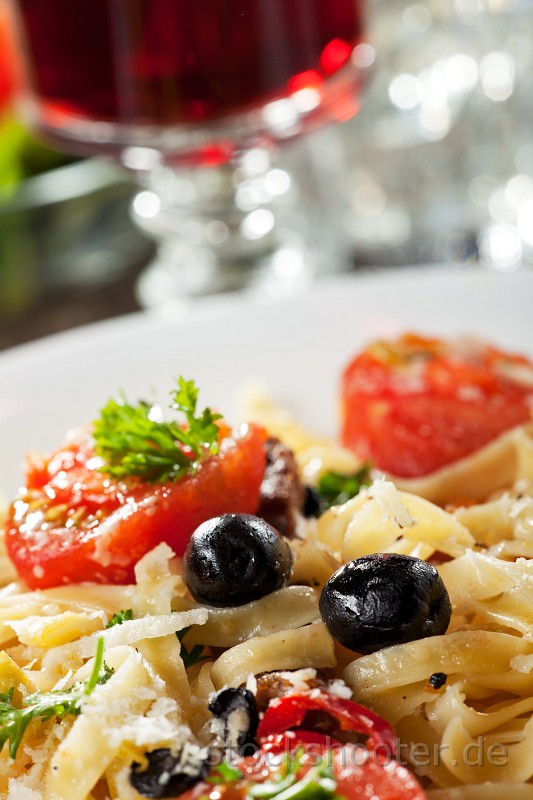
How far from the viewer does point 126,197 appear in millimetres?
5305

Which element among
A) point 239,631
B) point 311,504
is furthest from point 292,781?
point 311,504

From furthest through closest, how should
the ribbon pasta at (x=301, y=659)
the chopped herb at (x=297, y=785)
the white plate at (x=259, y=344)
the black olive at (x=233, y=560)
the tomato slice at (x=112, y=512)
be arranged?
the white plate at (x=259, y=344) → the tomato slice at (x=112, y=512) → the black olive at (x=233, y=560) → the ribbon pasta at (x=301, y=659) → the chopped herb at (x=297, y=785)

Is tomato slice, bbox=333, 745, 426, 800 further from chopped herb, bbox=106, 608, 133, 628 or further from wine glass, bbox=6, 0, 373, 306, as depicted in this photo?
wine glass, bbox=6, 0, 373, 306

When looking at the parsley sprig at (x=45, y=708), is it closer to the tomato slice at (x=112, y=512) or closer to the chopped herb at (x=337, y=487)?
the tomato slice at (x=112, y=512)

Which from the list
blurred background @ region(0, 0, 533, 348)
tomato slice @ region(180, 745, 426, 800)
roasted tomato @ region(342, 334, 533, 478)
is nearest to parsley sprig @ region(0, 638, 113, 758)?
tomato slice @ region(180, 745, 426, 800)

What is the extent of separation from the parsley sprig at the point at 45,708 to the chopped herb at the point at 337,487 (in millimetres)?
1010

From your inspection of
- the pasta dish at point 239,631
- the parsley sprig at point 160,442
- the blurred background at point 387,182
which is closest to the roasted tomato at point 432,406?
the pasta dish at point 239,631

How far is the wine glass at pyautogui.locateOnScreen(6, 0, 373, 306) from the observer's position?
4172mm

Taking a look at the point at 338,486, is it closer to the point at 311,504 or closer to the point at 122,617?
the point at 311,504

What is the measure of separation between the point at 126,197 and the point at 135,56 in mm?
1142

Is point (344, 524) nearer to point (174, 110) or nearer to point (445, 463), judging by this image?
point (445, 463)

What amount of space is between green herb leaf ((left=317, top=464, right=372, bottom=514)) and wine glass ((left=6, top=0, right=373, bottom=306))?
5.89 feet

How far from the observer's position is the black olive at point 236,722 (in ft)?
6.61

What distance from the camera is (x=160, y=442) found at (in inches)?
97.9
